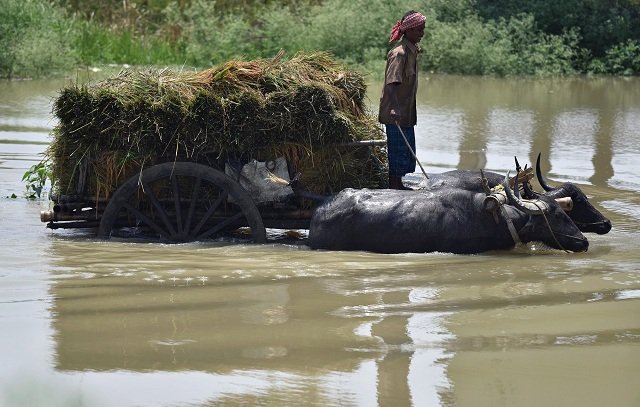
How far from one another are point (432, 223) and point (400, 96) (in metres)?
1.15

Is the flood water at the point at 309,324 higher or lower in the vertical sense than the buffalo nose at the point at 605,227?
lower

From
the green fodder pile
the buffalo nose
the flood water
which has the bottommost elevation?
the flood water

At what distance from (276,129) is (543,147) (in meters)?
7.63

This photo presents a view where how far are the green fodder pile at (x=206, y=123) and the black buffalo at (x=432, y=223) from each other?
439 mm

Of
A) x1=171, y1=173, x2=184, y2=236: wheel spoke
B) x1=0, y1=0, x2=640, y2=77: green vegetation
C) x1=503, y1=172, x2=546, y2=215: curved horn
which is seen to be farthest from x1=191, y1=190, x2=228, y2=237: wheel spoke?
x1=0, y1=0, x2=640, y2=77: green vegetation

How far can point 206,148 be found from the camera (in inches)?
319

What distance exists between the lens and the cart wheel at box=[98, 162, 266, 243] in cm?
808

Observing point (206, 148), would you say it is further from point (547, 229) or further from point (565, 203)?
point (565, 203)

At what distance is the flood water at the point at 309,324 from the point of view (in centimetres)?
505

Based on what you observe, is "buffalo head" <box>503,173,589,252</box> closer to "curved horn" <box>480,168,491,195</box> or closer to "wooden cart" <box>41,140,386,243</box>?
"curved horn" <box>480,168,491,195</box>

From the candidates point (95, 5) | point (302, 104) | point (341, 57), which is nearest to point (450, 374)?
point (302, 104)

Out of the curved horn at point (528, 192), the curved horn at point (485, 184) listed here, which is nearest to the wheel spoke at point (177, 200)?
the curved horn at point (485, 184)

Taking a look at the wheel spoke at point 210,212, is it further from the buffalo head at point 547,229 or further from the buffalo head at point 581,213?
the buffalo head at point 581,213

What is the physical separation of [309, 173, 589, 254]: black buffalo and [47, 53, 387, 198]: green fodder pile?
44 cm
